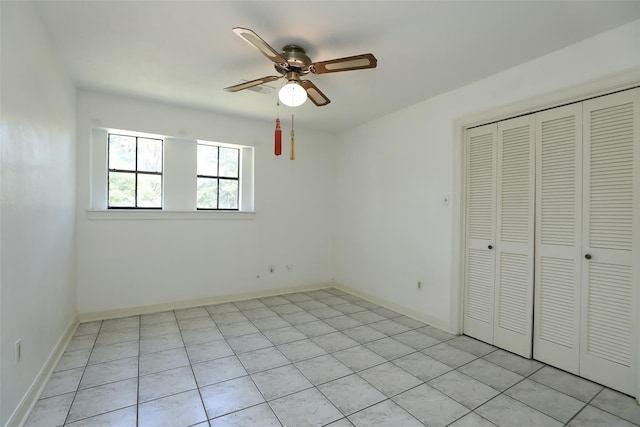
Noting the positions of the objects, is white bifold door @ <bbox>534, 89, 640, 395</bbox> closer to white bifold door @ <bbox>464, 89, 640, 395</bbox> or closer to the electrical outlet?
white bifold door @ <bbox>464, 89, 640, 395</bbox>

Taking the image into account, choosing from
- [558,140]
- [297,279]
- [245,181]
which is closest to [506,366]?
[558,140]

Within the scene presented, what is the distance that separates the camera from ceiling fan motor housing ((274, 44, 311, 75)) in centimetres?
231

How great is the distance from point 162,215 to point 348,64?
3.04m

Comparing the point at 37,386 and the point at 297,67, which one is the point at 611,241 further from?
the point at 37,386

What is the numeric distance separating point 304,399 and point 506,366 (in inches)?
69.0

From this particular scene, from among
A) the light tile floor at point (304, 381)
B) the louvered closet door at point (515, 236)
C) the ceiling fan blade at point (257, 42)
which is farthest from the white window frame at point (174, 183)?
the louvered closet door at point (515, 236)

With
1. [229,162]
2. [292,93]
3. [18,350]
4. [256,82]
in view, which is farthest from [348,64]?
[229,162]

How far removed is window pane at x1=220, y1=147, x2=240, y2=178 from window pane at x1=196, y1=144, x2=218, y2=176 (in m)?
0.09

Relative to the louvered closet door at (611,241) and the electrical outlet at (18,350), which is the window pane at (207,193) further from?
the louvered closet door at (611,241)

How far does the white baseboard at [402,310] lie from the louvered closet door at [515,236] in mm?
521

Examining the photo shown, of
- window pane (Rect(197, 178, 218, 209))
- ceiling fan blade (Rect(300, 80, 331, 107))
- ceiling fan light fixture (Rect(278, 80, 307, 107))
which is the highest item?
ceiling fan blade (Rect(300, 80, 331, 107))

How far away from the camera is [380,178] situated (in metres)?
4.29

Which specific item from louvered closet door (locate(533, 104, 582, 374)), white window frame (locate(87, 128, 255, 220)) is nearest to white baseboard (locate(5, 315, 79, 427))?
white window frame (locate(87, 128, 255, 220))

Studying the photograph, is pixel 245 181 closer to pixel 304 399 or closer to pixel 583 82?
pixel 304 399
